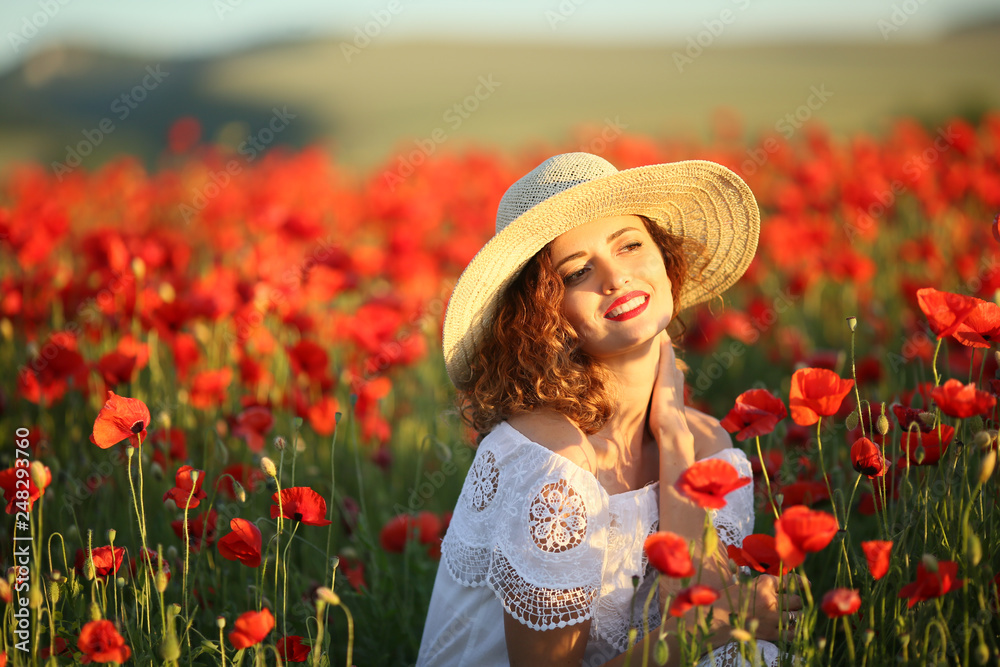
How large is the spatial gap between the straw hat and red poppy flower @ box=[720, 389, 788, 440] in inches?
21.0

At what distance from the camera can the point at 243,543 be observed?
60.4 inches

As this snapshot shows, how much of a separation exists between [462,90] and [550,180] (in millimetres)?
27100

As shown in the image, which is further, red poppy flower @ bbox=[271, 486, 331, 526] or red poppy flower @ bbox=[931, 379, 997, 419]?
red poppy flower @ bbox=[271, 486, 331, 526]

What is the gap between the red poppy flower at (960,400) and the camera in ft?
4.39

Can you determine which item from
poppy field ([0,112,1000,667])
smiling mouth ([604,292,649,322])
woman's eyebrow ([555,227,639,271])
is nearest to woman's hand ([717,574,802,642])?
poppy field ([0,112,1000,667])

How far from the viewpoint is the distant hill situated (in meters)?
16.8

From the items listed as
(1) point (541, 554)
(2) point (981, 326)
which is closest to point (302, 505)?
(1) point (541, 554)

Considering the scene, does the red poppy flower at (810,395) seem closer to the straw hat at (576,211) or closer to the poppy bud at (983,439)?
the poppy bud at (983,439)

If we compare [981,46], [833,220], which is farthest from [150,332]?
[981,46]

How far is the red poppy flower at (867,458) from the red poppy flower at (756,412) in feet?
0.47

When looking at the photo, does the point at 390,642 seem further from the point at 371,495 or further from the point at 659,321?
the point at 659,321

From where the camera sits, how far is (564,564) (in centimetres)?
163

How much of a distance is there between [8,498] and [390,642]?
3.34ft

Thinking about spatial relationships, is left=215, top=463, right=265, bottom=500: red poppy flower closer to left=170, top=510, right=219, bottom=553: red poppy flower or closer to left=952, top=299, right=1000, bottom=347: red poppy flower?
left=170, top=510, right=219, bottom=553: red poppy flower
